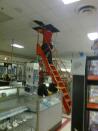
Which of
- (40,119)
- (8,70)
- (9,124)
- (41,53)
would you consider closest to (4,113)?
(9,124)

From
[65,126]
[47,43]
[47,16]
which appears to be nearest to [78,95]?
[47,16]

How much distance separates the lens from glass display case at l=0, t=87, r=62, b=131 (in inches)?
127

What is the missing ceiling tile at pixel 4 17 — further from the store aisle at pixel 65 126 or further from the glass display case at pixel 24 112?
the store aisle at pixel 65 126

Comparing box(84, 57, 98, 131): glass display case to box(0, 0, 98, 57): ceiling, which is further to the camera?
box(0, 0, 98, 57): ceiling

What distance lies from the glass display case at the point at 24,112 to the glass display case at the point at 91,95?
6.05ft

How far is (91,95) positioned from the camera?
1.65 metres

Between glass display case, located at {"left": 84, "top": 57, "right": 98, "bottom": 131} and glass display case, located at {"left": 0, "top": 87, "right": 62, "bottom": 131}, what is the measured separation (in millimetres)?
1843

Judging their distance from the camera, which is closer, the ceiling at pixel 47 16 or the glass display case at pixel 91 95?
the glass display case at pixel 91 95

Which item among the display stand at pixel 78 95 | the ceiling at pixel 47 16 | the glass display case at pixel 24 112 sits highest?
the ceiling at pixel 47 16

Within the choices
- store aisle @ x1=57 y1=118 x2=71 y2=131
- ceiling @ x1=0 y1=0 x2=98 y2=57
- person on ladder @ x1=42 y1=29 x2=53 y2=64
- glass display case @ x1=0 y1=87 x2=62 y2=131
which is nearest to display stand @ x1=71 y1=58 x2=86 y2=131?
glass display case @ x1=0 y1=87 x2=62 y2=131

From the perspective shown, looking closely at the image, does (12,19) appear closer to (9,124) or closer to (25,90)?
(25,90)

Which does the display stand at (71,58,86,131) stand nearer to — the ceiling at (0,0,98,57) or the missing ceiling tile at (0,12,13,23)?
the ceiling at (0,0,98,57)

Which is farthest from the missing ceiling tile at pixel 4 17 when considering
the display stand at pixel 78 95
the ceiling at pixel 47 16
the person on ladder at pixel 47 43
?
the display stand at pixel 78 95

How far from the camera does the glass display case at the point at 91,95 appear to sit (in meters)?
1.61
